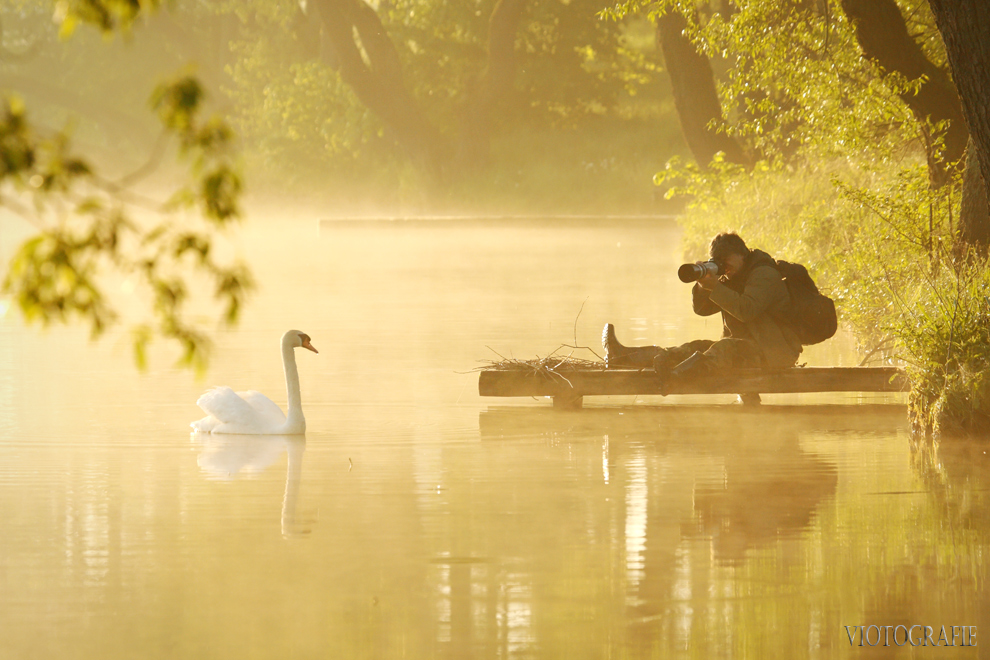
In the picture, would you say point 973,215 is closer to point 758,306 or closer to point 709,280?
point 758,306

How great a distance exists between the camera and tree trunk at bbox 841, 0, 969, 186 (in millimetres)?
13047

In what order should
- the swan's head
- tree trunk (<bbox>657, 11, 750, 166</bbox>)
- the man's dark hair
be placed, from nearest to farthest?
the man's dark hair < the swan's head < tree trunk (<bbox>657, 11, 750, 166</bbox>)

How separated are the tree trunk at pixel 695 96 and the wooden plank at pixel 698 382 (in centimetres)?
1487

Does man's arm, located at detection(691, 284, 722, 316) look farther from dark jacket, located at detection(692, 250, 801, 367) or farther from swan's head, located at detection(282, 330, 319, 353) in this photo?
swan's head, located at detection(282, 330, 319, 353)

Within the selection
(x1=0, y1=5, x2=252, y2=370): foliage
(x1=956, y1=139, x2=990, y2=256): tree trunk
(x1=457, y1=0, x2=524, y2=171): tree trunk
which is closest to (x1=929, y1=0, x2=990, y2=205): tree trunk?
(x1=956, y1=139, x2=990, y2=256): tree trunk

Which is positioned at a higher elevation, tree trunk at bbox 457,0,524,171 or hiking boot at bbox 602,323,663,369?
tree trunk at bbox 457,0,524,171

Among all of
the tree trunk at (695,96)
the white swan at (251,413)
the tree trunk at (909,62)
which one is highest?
the tree trunk at (695,96)

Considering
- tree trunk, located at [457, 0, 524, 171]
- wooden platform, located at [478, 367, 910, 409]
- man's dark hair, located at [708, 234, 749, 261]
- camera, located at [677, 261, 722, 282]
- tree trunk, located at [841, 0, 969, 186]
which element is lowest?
wooden platform, located at [478, 367, 910, 409]

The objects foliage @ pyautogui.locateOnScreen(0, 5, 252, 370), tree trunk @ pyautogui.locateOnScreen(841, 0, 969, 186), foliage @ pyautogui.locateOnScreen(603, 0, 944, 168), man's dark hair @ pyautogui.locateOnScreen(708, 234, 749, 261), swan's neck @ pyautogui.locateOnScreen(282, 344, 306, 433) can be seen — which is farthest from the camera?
foliage @ pyautogui.locateOnScreen(603, 0, 944, 168)

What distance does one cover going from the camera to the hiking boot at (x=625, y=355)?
10.7m

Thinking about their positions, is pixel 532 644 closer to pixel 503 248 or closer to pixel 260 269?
pixel 260 269

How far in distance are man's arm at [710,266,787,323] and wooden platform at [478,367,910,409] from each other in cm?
50

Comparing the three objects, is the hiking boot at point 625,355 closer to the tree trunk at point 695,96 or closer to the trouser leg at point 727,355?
the trouser leg at point 727,355

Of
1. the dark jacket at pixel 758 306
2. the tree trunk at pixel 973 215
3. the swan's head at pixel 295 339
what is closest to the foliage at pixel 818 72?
the tree trunk at pixel 973 215
